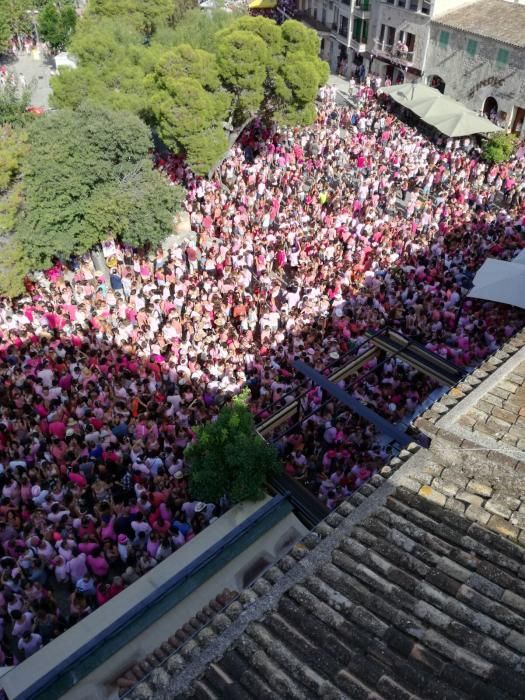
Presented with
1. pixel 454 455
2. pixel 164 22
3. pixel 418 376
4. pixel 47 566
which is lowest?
pixel 47 566

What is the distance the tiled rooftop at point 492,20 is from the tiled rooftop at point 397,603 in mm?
26591

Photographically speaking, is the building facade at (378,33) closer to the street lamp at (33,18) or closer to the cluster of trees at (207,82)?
the cluster of trees at (207,82)

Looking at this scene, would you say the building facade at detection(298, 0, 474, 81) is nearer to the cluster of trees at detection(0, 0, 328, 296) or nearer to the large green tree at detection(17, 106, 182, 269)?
the cluster of trees at detection(0, 0, 328, 296)

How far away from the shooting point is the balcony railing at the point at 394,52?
31927mm

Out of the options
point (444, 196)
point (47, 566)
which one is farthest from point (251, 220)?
point (47, 566)

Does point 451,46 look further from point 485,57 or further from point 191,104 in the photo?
point 191,104

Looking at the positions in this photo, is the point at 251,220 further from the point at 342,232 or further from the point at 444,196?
the point at 444,196

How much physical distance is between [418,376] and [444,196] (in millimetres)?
10828

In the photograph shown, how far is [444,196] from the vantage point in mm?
20406

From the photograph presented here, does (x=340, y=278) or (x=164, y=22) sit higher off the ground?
(x=164, y=22)

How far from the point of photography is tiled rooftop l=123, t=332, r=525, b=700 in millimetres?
4039

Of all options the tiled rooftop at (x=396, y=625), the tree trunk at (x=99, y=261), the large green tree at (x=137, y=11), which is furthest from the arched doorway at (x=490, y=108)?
the tiled rooftop at (x=396, y=625)

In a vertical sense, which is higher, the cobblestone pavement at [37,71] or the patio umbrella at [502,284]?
the cobblestone pavement at [37,71]

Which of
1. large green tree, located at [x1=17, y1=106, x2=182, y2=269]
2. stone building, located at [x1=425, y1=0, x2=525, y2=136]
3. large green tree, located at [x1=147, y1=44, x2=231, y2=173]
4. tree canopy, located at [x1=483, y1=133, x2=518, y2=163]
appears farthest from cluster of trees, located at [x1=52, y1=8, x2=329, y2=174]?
stone building, located at [x1=425, y1=0, x2=525, y2=136]
